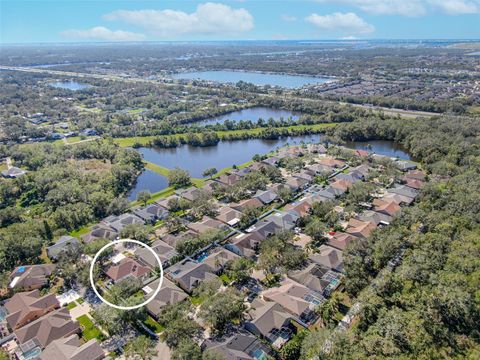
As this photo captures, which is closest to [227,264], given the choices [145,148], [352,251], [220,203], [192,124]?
[352,251]

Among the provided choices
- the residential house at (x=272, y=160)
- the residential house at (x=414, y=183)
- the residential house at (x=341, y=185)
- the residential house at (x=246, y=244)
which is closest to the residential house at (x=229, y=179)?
the residential house at (x=272, y=160)

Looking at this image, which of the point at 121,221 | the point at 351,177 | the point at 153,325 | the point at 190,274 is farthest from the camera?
the point at 351,177

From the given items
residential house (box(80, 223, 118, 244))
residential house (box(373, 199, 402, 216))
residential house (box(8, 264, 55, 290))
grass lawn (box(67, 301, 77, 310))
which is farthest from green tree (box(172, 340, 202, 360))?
residential house (box(373, 199, 402, 216))

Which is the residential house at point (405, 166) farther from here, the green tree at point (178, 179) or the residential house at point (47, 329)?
the residential house at point (47, 329)

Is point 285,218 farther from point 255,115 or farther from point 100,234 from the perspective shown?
point 255,115

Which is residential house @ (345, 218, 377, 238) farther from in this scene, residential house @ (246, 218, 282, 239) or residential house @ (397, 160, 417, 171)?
residential house @ (397, 160, 417, 171)

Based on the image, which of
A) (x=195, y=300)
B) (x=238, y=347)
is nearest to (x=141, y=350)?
(x=238, y=347)
